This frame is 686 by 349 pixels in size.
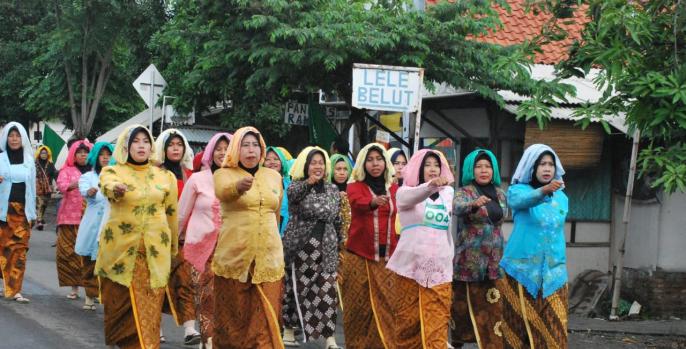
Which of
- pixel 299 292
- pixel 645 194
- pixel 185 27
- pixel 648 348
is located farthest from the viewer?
pixel 185 27

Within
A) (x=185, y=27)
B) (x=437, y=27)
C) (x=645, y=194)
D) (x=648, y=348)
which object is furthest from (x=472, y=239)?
(x=185, y=27)

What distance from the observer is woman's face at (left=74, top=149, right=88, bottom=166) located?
1248 cm

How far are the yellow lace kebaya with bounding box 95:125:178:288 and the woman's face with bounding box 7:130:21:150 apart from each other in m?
4.40

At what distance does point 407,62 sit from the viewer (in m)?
12.4

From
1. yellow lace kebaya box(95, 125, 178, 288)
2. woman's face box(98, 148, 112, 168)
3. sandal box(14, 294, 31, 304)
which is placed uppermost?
woman's face box(98, 148, 112, 168)

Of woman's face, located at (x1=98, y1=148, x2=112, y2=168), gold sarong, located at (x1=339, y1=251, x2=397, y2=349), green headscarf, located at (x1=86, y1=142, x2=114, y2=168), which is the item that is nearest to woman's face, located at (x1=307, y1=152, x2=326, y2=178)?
gold sarong, located at (x1=339, y1=251, x2=397, y2=349)

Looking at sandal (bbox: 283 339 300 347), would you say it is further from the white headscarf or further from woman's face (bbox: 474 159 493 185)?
the white headscarf

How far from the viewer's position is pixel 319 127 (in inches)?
575

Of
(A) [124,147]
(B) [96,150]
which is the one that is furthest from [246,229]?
(B) [96,150]

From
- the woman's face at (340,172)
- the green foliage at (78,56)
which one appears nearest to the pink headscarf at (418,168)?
the woman's face at (340,172)

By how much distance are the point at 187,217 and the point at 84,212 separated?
319cm

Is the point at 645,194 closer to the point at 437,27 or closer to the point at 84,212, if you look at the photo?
the point at 437,27

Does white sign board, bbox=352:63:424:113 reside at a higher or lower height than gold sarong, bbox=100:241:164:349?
higher

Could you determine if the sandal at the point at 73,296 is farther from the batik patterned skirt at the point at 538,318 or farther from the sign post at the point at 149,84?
the batik patterned skirt at the point at 538,318
